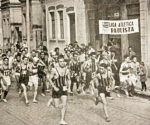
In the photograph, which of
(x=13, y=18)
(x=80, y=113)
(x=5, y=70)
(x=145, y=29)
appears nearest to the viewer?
(x=80, y=113)

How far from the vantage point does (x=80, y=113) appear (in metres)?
11.6

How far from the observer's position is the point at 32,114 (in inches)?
466

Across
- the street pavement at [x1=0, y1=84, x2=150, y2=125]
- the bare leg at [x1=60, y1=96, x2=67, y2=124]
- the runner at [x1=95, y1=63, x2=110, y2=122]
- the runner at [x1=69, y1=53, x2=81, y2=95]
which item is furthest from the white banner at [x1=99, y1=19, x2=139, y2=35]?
the bare leg at [x1=60, y1=96, x2=67, y2=124]

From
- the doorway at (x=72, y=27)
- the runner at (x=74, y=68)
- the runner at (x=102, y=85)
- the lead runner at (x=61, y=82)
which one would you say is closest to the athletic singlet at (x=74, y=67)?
the runner at (x=74, y=68)

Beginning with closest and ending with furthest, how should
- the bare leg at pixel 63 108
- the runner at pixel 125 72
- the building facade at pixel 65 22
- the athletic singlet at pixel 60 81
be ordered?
1. the bare leg at pixel 63 108
2. the athletic singlet at pixel 60 81
3. the runner at pixel 125 72
4. the building facade at pixel 65 22

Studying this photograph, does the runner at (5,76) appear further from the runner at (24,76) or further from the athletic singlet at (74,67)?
the athletic singlet at (74,67)

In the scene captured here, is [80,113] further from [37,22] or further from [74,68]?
[37,22]

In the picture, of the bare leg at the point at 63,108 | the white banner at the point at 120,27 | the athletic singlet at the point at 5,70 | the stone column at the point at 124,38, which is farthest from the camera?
the stone column at the point at 124,38

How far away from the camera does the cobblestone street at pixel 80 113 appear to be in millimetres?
10523

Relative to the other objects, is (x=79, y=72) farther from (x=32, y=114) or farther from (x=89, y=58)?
(x=32, y=114)

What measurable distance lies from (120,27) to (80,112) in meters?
3.27

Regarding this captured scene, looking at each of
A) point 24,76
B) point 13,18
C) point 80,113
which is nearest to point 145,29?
point 24,76

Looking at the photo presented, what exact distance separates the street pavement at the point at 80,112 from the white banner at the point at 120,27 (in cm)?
232

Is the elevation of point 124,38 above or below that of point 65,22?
below
